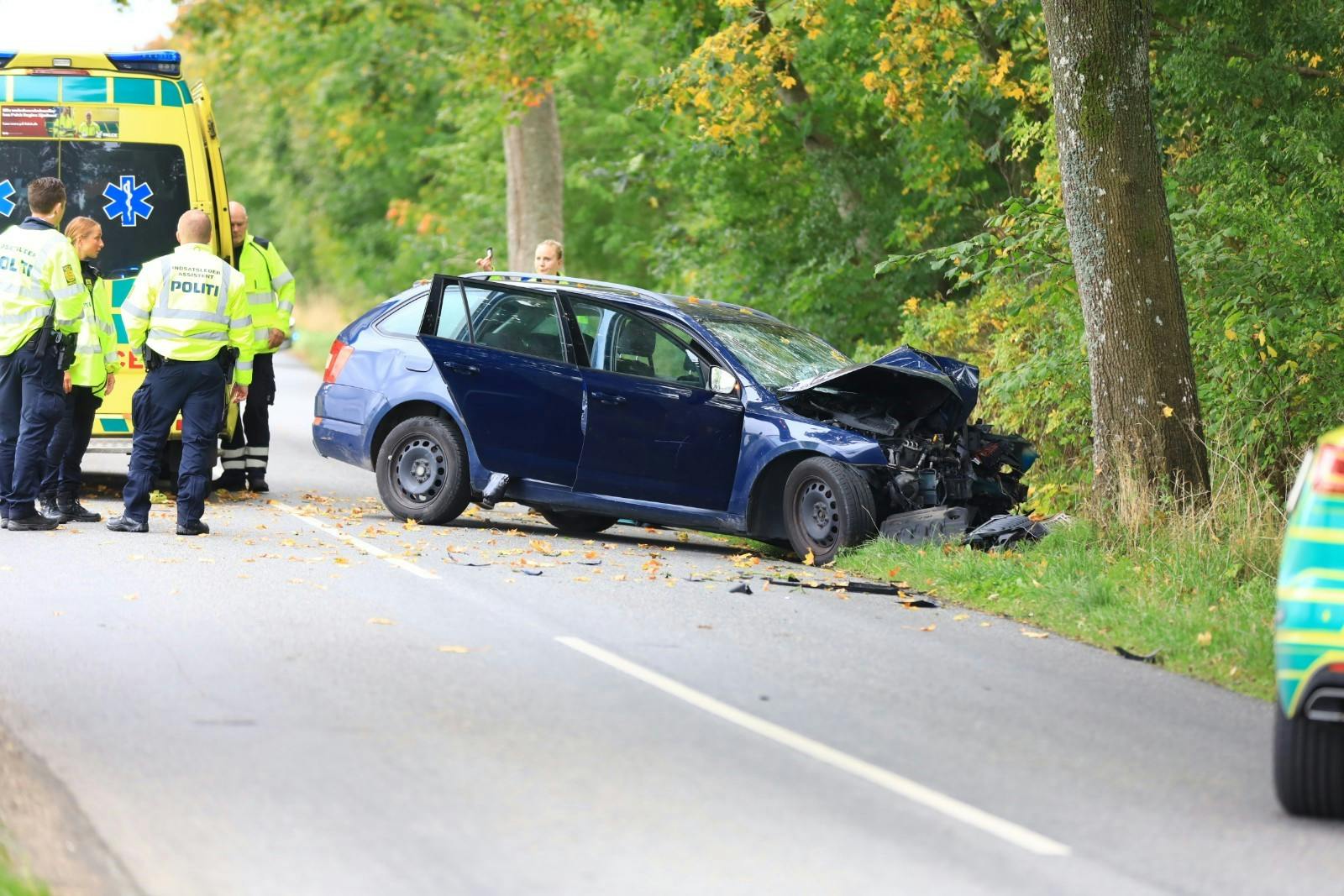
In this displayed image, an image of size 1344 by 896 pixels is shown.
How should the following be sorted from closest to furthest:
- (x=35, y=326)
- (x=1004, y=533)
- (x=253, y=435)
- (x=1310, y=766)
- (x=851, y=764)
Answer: (x=1310, y=766) < (x=851, y=764) < (x=1004, y=533) < (x=35, y=326) < (x=253, y=435)

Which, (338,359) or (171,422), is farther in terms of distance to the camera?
(338,359)

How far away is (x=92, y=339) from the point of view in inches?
485

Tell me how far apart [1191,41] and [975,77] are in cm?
412

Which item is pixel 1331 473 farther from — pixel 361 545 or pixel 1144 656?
pixel 361 545

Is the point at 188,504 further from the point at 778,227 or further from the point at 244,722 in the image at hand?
the point at 778,227

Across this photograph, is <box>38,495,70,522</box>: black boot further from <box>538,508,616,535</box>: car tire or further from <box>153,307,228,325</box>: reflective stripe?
<box>538,508,616,535</box>: car tire

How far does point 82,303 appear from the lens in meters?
12.2

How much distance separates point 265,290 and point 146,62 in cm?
189

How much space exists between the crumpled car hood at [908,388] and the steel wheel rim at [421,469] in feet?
8.25

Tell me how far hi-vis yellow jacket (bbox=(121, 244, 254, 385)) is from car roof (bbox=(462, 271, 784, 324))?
5.72ft

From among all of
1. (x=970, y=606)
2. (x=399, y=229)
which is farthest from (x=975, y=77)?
(x=399, y=229)

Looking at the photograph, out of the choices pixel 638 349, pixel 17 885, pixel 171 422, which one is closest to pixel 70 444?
pixel 171 422

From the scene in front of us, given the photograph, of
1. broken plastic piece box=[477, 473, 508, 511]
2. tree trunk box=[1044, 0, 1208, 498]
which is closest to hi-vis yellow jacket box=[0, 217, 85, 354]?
broken plastic piece box=[477, 473, 508, 511]

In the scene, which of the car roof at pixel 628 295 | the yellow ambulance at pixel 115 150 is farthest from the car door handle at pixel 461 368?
the yellow ambulance at pixel 115 150
